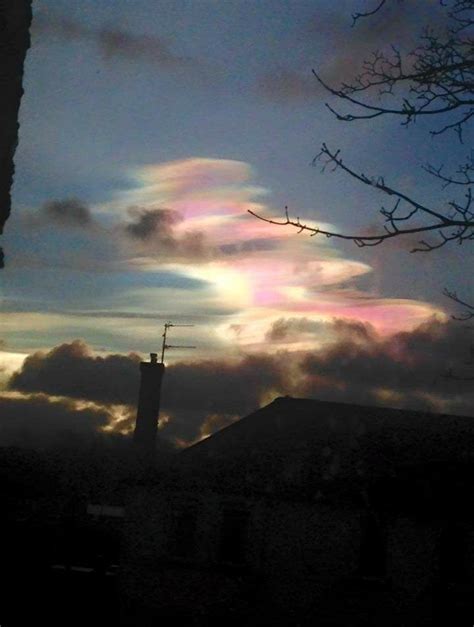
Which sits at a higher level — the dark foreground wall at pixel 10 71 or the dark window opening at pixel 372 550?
the dark foreground wall at pixel 10 71

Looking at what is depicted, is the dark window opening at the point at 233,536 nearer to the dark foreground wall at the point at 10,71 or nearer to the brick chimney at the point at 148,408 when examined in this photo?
the brick chimney at the point at 148,408

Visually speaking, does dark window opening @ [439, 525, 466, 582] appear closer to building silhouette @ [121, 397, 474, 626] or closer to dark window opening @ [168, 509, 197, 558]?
building silhouette @ [121, 397, 474, 626]

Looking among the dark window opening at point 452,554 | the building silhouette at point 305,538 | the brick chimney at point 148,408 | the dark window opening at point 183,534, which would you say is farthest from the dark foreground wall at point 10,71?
the brick chimney at point 148,408

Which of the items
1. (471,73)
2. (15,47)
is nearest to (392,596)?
(471,73)

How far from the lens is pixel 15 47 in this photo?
161 inches

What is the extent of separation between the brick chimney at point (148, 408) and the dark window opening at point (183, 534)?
6019 mm

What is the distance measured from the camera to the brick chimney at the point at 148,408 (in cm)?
2617

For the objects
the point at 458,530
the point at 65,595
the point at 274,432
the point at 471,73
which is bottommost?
the point at 65,595

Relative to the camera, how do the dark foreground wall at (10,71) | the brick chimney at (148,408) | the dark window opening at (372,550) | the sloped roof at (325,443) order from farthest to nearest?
the brick chimney at (148,408)
the sloped roof at (325,443)
the dark window opening at (372,550)
the dark foreground wall at (10,71)

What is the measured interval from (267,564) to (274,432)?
4.82 metres

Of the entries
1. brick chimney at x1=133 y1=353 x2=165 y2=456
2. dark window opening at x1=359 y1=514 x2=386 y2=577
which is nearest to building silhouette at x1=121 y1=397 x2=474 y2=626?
dark window opening at x1=359 y1=514 x2=386 y2=577

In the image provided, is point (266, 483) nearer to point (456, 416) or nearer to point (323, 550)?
point (323, 550)

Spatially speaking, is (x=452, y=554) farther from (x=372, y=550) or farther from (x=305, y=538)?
(x=305, y=538)

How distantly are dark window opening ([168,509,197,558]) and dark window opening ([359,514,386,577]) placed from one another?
14.8ft
